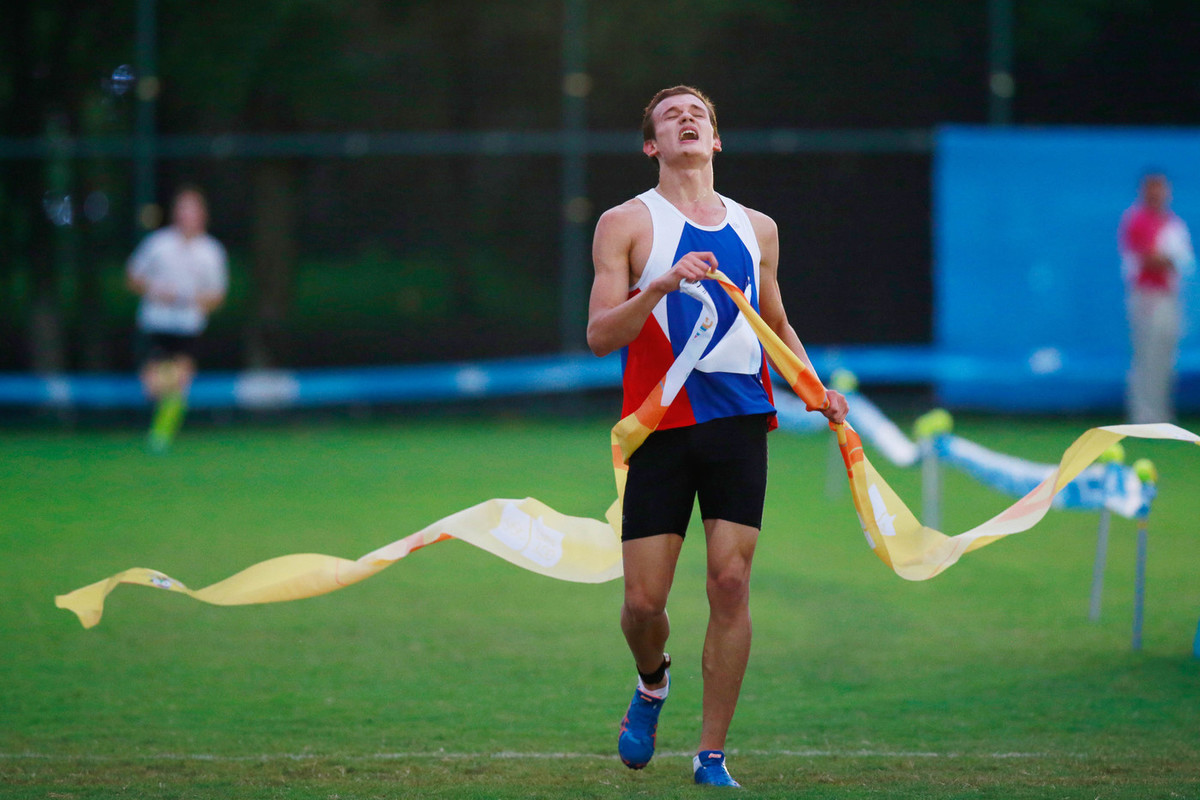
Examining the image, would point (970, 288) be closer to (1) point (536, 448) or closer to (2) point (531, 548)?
(1) point (536, 448)

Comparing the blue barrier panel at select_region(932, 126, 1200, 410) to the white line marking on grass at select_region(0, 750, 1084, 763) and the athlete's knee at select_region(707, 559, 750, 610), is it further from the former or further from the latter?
the athlete's knee at select_region(707, 559, 750, 610)

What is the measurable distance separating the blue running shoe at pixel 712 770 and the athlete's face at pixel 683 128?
6.35ft

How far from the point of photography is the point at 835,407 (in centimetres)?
480

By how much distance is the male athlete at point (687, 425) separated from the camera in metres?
4.71

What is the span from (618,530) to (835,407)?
956 mm

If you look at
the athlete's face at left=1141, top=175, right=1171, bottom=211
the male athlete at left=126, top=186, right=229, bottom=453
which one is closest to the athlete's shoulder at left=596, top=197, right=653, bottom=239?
the male athlete at left=126, top=186, right=229, bottom=453

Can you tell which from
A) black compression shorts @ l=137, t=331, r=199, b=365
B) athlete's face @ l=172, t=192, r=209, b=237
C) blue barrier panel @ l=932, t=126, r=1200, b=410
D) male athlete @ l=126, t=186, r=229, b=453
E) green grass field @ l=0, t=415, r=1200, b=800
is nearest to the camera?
green grass field @ l=0, t=415, r=1200, b=800

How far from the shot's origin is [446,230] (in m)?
17.4

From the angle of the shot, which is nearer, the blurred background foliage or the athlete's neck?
the athlete's neck

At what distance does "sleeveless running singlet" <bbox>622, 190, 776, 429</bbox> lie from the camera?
4.75 m

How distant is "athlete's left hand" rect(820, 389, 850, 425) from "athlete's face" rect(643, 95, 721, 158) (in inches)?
35.2

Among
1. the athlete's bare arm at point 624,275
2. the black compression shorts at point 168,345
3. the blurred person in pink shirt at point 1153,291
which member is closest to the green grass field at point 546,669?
the athlete's bare arm at point 624,275

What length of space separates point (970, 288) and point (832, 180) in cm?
206

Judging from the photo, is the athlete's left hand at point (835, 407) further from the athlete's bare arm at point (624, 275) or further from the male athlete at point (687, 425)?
the athlete's bare arm at point (624, 275)
